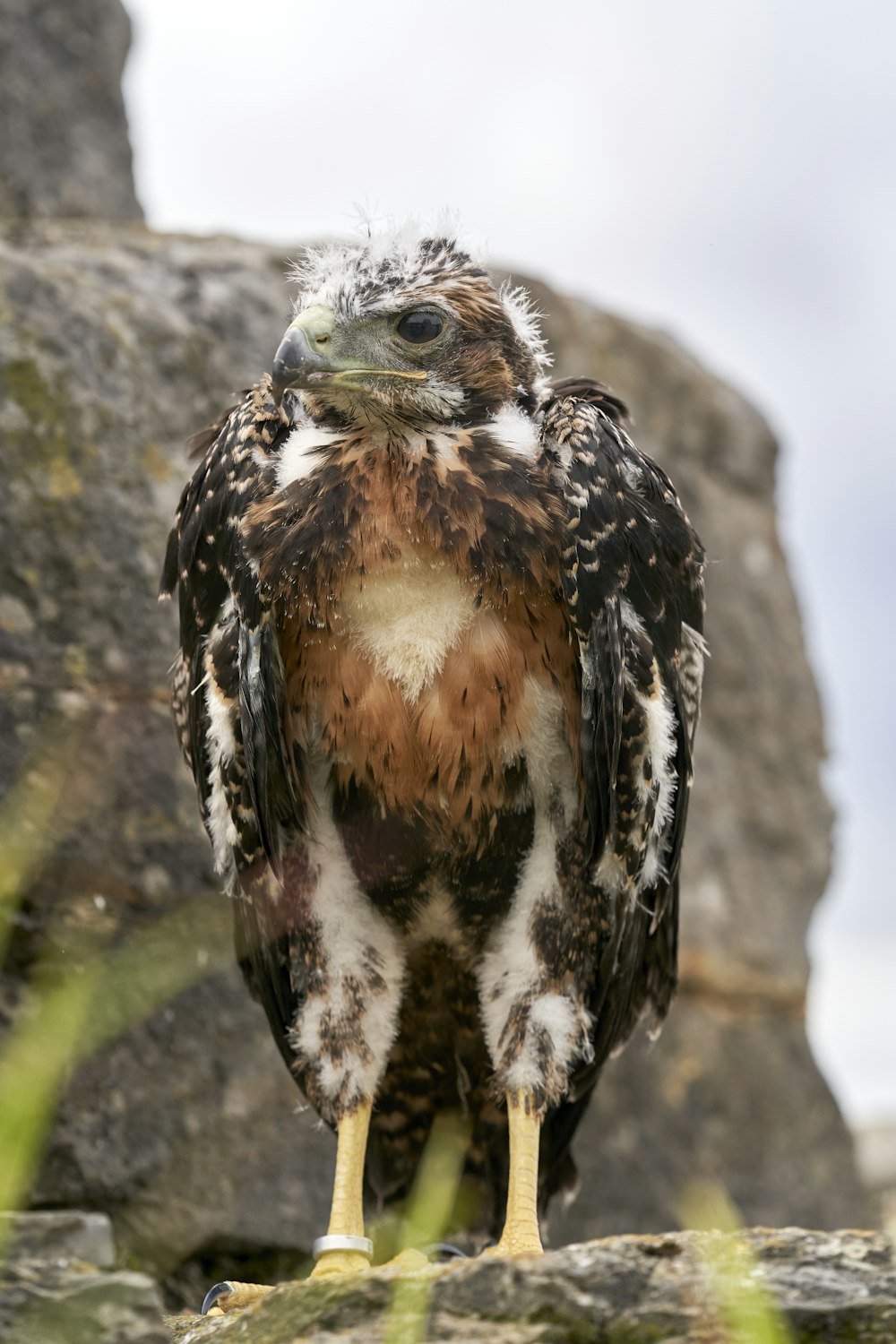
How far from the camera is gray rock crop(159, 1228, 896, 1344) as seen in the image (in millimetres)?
2545

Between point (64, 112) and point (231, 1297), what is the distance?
18.5ft

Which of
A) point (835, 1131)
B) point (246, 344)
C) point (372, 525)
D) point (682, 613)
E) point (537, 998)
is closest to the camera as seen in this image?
point (372, 525)

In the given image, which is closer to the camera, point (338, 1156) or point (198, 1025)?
point (338, 1156)

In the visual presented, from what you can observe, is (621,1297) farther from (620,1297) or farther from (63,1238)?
(63,1238)

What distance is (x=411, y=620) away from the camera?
3.49 m

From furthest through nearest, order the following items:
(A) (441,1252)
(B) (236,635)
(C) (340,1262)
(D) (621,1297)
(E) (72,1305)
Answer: (A) (441,1252), (B) (236,635), (C) (340,1262), (E) (72,1305), (D) (621,1297)

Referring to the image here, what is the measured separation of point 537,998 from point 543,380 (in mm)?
1542

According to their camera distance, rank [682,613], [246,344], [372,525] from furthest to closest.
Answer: [246,344] < [682,613] < [372,525]

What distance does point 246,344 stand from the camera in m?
5.96

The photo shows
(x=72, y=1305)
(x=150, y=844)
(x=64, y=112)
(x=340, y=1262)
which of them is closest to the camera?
(x=72, y=1305)

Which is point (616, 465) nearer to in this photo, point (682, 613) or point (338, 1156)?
point (682, 613)

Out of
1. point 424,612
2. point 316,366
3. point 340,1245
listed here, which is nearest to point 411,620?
point 424,612

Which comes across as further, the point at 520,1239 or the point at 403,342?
the point at 403,342

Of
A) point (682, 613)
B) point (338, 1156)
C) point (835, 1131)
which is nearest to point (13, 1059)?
point (338, 1156)
